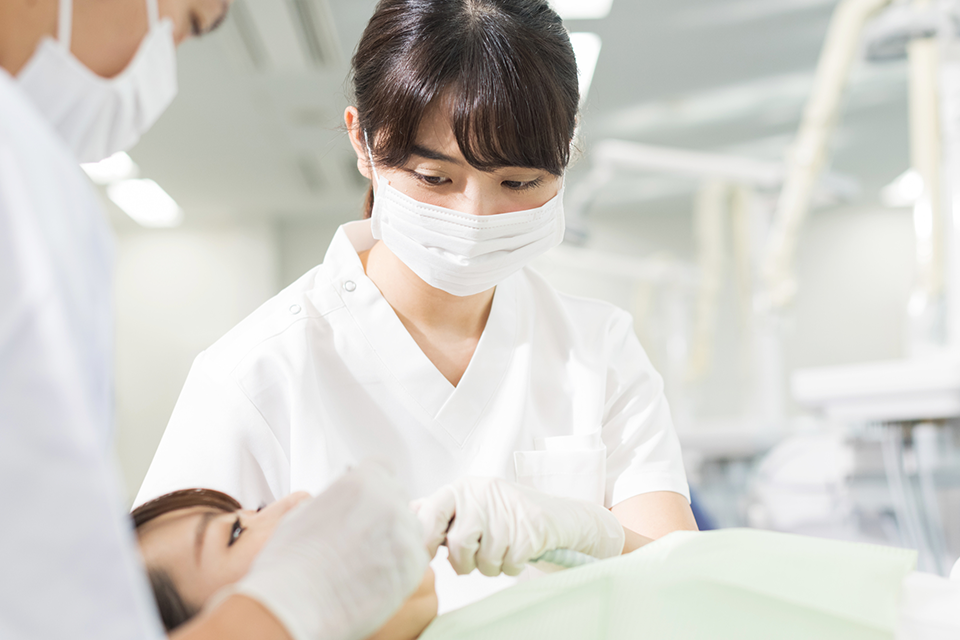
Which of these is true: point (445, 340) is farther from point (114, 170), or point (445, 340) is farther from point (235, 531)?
point (114, 170)

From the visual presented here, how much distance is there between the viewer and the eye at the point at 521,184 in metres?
1.14

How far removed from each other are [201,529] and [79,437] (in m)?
0.42

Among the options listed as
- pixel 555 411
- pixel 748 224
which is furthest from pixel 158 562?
pixel 748 224

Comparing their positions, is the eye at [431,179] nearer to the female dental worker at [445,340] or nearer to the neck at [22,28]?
the female dental worker at [445,340]

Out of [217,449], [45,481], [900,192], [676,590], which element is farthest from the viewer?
[900,192]

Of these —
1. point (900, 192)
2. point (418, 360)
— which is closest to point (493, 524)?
point (418, 360)

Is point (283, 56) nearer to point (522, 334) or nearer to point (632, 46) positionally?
point (632, 46)

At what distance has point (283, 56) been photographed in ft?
14.5

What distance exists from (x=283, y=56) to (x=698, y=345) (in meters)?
3.05

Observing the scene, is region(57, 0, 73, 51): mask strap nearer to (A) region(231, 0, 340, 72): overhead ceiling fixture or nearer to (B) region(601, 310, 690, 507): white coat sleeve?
(B) region(601, 310, 690, 507): white coat sleeve

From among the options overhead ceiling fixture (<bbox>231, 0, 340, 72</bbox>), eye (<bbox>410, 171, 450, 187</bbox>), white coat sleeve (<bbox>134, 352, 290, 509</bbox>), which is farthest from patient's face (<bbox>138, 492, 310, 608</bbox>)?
overhead ceiling fixture (<bbox>231, 0, 340, 72</bbox>)

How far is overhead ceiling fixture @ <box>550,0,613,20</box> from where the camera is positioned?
3.99 metres

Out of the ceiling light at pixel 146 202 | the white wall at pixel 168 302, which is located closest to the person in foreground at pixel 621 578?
the ceiling light at pixel 146 202

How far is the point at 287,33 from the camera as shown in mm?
4168
